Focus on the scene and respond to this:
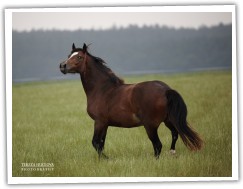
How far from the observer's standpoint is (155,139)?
518 centimetres

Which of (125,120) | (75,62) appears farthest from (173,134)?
(75,62)

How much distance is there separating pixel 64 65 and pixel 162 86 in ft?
4.27

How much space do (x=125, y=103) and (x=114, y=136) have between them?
0.62 m

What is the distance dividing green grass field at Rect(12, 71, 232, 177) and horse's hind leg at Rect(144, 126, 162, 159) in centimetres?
12

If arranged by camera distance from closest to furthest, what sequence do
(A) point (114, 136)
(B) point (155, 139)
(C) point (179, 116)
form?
(C) point (179, 116) → (B) point (155, 139) → (A) point (114, 136)

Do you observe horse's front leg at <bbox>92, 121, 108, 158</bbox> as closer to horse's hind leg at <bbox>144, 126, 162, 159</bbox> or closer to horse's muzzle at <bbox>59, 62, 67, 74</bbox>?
horse's hind leg at <bbox>144, 126, 162, 159</bbox>

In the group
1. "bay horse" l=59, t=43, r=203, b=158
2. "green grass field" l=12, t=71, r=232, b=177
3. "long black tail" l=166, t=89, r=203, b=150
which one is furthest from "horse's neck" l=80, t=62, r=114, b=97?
"long black tail" l=166, t=89, r=203, b=150

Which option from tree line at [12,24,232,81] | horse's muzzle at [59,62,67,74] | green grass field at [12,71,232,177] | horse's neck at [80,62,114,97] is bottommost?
green grass field at [12,71,232,177]

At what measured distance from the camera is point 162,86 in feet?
16.5

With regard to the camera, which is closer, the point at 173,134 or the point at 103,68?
the point at 173,134

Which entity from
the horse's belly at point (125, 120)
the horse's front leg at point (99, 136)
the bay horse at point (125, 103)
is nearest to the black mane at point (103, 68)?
the bay horse at point (125, 103)

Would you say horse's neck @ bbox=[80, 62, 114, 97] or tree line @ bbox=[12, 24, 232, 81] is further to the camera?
tree line @ bbox=[12, 24, 232, 81]

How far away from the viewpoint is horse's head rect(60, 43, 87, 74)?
17.5ft

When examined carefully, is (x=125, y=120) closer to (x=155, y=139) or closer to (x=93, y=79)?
(x=155, y=139)
